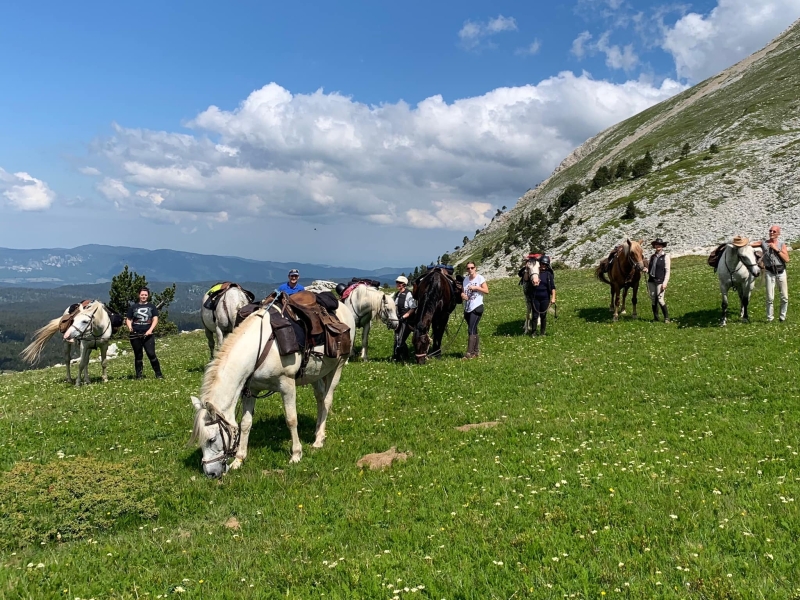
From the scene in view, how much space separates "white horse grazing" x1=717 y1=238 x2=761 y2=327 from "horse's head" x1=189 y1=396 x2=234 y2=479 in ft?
61.4

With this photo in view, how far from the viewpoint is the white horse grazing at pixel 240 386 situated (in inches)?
318

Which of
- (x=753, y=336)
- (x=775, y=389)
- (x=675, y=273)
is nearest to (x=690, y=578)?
(x=775, y=389)

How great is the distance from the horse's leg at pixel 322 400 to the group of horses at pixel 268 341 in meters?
0.02

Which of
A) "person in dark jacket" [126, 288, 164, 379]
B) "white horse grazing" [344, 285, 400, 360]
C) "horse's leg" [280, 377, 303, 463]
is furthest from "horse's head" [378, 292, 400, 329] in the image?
"horse's leg" [280, 377, 303, 463]

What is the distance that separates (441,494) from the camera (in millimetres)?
7469

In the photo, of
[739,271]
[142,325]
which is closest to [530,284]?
[739,271]

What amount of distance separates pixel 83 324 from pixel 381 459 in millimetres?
13329

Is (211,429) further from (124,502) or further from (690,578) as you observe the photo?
(690,578)

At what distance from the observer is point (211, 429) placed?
800 centimetres

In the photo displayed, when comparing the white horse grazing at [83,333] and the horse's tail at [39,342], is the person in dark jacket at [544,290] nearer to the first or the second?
the white horse grazing at [83,333]

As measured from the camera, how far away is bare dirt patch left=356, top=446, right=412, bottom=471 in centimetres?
916

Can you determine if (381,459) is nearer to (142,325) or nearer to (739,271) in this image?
(142,325)

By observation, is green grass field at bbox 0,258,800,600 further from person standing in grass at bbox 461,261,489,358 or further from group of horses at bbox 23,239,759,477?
person standing in grass at bbox 461,261,489,358

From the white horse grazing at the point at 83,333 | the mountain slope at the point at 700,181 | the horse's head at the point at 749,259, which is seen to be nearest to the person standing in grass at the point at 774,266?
the horse's head at the point at 749,259
